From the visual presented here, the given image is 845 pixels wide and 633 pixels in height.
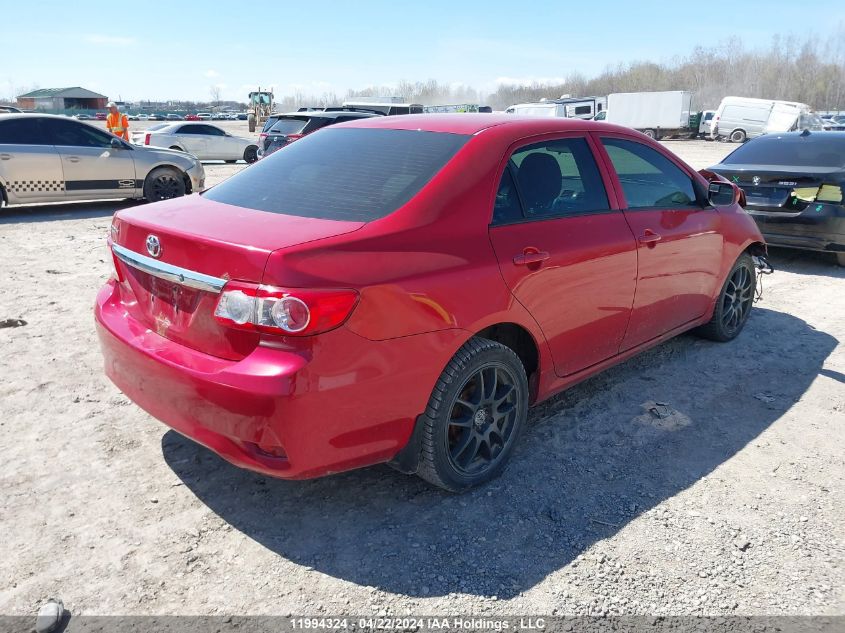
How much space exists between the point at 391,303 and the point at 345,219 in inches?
18.1

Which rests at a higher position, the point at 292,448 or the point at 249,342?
the point at 249,342

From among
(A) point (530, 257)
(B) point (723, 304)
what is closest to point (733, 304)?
(B) point (723, 304)

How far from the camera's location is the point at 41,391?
408 cm

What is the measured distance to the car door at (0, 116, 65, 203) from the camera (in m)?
9.98

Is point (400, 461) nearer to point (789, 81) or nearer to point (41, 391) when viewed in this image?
point (41, 391)

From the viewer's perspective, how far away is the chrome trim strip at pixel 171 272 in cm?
256

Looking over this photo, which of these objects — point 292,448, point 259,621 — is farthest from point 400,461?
point 259,621

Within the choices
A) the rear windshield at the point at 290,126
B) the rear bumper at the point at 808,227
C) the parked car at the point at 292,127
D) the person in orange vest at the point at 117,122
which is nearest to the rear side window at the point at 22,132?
the parked car at the point at 292,127

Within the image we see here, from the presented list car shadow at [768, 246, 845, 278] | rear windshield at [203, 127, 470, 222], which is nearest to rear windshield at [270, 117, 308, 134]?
car shadow at [768, 246, 845, 278]

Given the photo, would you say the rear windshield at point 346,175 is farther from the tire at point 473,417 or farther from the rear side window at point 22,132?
the rear side window at point 22,132

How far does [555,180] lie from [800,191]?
5.14m

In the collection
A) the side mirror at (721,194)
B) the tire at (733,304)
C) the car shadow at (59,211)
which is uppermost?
the side mirror at (721,194)

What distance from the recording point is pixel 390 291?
8.59 feet

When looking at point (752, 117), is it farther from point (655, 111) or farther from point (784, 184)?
point (784, 184)
